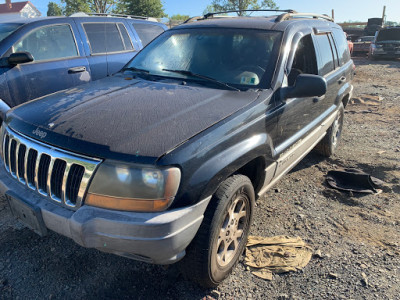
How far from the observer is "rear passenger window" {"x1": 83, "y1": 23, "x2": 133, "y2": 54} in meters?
5.09

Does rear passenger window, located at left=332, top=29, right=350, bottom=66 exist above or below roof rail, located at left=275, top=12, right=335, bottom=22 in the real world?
below

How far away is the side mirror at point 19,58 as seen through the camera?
13.1ft

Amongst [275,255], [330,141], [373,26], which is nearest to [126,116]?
[275,255]

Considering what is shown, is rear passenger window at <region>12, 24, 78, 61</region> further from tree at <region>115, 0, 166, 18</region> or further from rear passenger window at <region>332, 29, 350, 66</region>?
tree at <region>115, 0, 166, 18</region>

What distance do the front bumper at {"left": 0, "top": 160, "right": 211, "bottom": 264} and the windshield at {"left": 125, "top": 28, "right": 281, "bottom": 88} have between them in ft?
4.59

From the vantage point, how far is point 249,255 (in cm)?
275

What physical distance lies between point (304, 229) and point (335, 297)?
852mm

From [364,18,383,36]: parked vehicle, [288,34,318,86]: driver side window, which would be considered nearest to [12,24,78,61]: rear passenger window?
[288,34,318,86]: driver side window

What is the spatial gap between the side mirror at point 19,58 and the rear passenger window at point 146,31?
91.3 inches

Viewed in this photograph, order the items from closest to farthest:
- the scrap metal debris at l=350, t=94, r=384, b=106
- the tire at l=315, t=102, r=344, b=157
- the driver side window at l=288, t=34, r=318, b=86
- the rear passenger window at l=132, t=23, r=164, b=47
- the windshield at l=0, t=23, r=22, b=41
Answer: the driver side window at l=288, t=34, r=318, b=86, the windshield at l=0, t=23, r=22, b=41, the tire at l=315, t=102, r=344, b=157, the rear passenger window at l=132, t=23, r=164, b=47, the scrap metal debris at l=350, t=94, r=384, b=106

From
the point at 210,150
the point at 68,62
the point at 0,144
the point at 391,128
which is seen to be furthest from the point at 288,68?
the point at 391,128

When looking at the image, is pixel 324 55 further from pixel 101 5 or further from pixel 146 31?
pixel 101 5

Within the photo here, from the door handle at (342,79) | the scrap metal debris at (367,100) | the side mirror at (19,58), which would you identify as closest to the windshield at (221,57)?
the side mirror at (19,58)

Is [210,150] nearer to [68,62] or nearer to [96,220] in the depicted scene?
[96,220]
